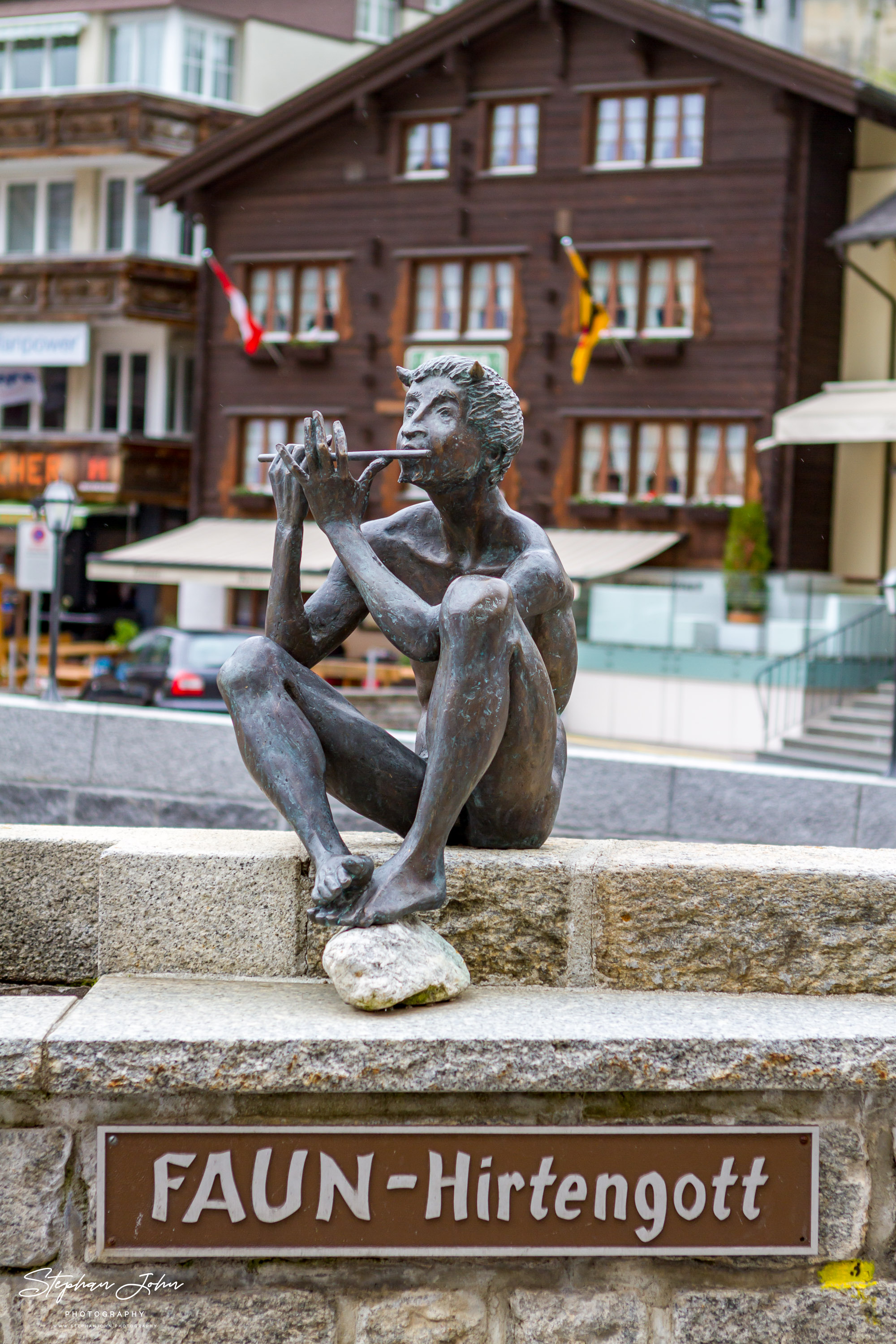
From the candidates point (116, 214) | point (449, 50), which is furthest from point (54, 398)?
point (449, 50)

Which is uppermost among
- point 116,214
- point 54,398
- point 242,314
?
point 116,214

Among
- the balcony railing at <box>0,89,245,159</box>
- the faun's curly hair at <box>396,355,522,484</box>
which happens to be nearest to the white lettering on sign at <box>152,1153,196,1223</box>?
the faun's curly hair at <box>396,355,522,484</box>

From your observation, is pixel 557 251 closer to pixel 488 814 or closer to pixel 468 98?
pixel 468 98

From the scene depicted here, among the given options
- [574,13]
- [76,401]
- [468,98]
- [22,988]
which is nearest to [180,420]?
[76,401]

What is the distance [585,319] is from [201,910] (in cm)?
2139

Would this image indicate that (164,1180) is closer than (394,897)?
Yes

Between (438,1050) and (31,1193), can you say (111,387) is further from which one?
(438,1050)

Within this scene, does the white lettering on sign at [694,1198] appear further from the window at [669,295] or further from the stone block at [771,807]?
the window at [669,295]

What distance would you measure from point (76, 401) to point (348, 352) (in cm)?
753

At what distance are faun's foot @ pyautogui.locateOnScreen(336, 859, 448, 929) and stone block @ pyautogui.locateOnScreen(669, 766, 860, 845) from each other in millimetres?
4484

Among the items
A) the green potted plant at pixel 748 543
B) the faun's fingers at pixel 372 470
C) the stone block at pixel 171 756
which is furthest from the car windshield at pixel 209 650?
the faun's fingers at pixel 372 470

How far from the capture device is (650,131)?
25438 millimetres

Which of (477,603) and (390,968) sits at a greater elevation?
(477,603)

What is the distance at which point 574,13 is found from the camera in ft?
84.1
